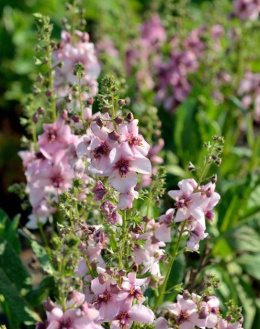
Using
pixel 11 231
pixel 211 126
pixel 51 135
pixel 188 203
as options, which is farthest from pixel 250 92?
pixel 188 203

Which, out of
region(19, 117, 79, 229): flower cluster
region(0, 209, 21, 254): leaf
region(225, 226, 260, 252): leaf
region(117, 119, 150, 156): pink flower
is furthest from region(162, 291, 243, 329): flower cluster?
region(225, 226, 260, 252): leaf

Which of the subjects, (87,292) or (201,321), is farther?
(87,292)

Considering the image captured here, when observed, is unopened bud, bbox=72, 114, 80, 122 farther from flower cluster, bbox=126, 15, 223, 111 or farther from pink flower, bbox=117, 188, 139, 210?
flower cluster, bbox=126, 15, 223, 111

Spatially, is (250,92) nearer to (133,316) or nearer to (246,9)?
(246,9)

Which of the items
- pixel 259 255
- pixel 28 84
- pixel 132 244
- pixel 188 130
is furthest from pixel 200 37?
pixel 132 244

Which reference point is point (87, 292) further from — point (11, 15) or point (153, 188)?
point (11, 15)

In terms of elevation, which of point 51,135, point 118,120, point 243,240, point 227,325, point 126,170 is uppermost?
point 118,120
